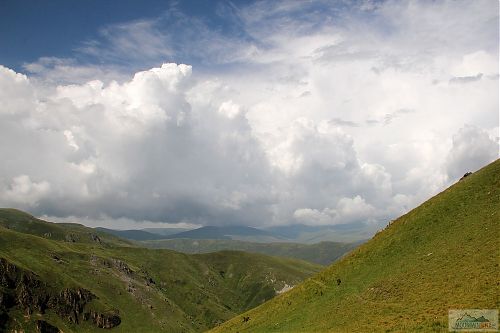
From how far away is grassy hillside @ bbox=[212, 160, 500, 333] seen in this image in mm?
A: 47031

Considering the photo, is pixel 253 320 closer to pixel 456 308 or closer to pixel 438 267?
pixel 438 267

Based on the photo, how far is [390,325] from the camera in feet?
149

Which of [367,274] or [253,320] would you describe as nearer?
[367,274]

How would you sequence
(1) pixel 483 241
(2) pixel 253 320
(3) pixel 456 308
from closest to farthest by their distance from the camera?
(3) pixel 456 308 < (1) pixel 483 241 < (2) pixel 253 320

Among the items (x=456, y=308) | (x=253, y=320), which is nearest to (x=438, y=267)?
(x=456, y=308)

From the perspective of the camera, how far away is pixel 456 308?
4272 cm

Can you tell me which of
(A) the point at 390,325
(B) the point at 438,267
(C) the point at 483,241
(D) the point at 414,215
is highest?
(D) the point at 414,215

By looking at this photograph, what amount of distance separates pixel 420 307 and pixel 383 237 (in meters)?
33.2

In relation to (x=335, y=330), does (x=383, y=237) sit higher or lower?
higher

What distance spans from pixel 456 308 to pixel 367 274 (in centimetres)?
2668

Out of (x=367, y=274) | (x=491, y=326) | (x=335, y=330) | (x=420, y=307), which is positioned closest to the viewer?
(x=491, y=326)

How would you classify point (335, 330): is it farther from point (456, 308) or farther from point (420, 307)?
point (456, 308)

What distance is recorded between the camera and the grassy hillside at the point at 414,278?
47031mm

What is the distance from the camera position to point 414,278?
58.2 m
